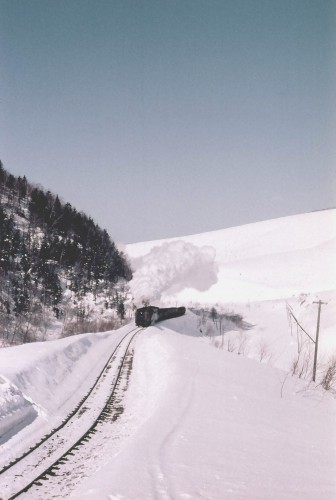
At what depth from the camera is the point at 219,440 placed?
7.20 metres

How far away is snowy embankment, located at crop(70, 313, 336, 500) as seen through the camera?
16.5ft

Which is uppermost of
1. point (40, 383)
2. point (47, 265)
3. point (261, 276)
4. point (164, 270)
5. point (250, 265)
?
point (250, 265)

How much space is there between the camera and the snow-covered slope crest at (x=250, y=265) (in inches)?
2264

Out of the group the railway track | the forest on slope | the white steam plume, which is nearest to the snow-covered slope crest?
the white steam plume

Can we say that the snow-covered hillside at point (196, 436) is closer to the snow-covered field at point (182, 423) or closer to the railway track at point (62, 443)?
the snow-covered field at point (182, 423)

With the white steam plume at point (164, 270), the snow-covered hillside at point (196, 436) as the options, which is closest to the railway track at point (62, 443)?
the snow-covered hillside at point (196, 436)

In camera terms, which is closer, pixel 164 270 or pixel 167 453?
pixel 167 453

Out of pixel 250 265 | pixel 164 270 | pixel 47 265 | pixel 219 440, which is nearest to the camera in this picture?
pixel 219 440

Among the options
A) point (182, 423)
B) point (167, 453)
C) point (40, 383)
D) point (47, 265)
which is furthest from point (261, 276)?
point (167, 453)

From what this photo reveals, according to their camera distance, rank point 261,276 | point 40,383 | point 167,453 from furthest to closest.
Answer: point 261,276
point 40,383
point 167,453

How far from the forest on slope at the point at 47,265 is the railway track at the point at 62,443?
79.8ft

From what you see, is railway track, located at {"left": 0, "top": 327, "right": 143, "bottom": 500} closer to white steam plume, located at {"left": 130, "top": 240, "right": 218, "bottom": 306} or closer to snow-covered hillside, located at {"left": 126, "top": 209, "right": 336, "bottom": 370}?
snow-covered hillside, located at {"left": 126, "top": 209, "right": 336, "bottom": 370}

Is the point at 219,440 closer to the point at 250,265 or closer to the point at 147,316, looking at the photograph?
the point at 147,316

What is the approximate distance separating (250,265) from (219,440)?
9147 cm
